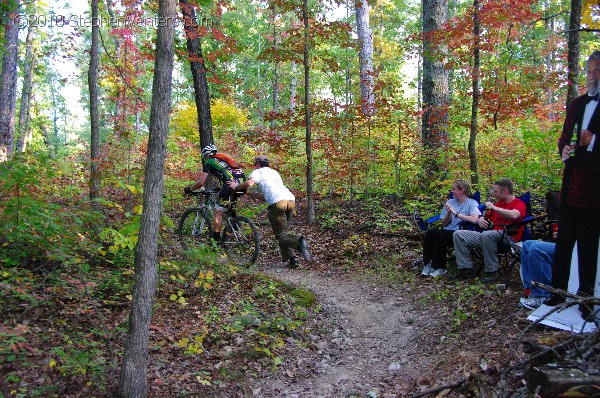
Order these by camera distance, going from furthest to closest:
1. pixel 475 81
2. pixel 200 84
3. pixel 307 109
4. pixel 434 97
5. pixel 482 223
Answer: pixel 434 97 → pixel 200 84 → pixel 307 109 → pixel 475 81 → pixel 482 223

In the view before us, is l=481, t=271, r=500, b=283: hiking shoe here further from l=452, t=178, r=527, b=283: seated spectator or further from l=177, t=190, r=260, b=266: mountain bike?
l=177, t=190, r=260, b=266: mountain bike

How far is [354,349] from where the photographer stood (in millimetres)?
4629

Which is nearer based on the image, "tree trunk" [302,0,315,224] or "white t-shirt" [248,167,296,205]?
"white t-shirt" [248,167,296,205]

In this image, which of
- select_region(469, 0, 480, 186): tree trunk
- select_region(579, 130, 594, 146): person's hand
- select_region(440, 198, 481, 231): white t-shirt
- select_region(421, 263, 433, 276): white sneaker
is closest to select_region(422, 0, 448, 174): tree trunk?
select_region(469, 0, 480, 186): tree trunk

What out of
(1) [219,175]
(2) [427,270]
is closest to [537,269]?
(2) [427,270]

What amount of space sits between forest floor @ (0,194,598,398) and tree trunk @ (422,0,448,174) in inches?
179

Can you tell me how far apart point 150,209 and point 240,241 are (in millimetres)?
4221

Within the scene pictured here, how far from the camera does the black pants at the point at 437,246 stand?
246 inches

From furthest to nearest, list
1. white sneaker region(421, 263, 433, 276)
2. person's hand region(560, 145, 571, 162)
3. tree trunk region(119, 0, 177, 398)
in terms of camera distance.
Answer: white sneaker region(421, 263, 433, 276), person's hand region(560, 145, 571, 162), tree trunk region(119, 0, 177, 398)

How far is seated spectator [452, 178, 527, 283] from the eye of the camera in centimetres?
547

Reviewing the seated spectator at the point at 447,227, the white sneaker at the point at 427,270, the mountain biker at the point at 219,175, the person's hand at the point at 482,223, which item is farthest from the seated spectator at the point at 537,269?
the mountain biker at the point at 219,175

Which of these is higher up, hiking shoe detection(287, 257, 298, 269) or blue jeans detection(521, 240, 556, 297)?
blue jeans detection(521, 240, 556, 297)

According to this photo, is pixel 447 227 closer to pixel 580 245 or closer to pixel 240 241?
pixel 580 245

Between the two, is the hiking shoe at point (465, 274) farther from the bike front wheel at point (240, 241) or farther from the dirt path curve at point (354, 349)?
the bike front wheel at point (240, 241)
